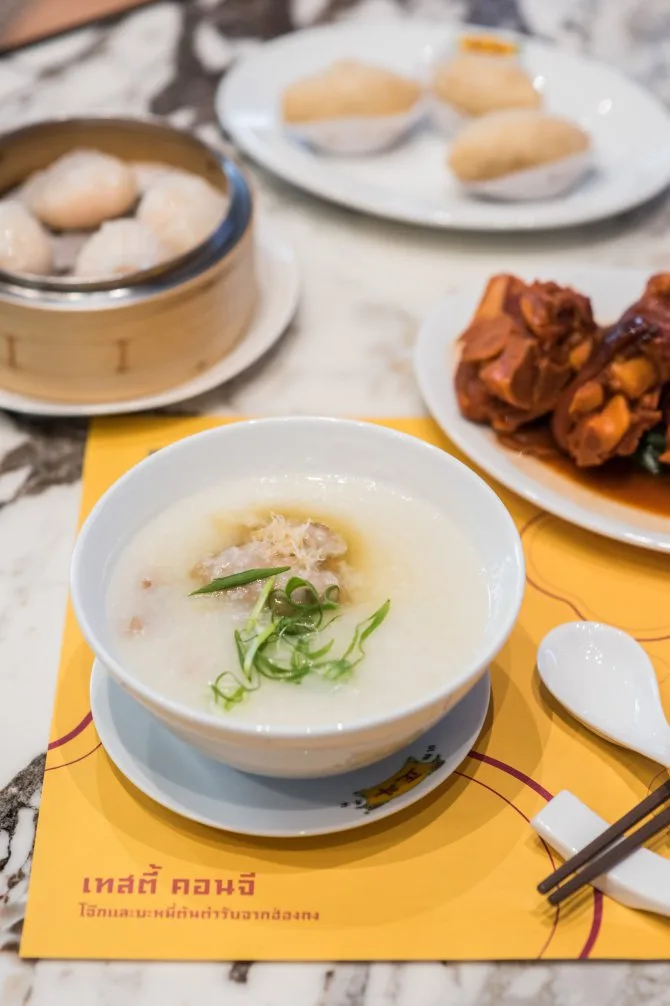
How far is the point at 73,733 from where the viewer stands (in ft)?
3.94

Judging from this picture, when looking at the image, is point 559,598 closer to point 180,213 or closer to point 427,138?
point 180,213

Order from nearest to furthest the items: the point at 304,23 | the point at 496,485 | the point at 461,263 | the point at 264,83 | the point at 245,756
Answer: the point at 245,756, the point at 496,485, the point at 461,263, the point at 264,83, the point at 304,23

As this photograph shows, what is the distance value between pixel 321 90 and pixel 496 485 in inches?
47.2

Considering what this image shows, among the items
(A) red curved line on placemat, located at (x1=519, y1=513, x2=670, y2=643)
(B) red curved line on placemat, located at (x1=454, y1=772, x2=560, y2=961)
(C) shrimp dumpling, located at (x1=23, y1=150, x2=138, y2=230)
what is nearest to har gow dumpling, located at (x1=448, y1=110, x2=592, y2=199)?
(C) shrimp dumpling, located at (x1=23, y1=150, x2=138, y2=230)

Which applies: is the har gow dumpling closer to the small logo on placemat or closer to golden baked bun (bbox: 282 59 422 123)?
golden baked bun (bbox: 282 59 422 123)

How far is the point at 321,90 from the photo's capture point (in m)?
2.29

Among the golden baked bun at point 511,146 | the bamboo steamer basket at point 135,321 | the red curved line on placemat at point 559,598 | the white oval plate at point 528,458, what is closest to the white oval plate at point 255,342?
the bamboo steamer basket at point 135,321

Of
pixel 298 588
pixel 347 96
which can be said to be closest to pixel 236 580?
pixel 298 588

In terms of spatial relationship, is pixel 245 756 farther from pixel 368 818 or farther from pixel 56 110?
pixel 56 110

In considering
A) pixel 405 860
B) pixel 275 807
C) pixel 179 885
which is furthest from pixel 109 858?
pixel 405 860

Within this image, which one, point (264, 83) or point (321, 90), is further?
point (264, 83)

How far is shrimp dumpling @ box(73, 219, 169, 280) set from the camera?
168 cm

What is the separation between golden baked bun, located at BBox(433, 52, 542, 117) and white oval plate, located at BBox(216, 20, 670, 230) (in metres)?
0.11

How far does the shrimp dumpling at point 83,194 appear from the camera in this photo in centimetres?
184
